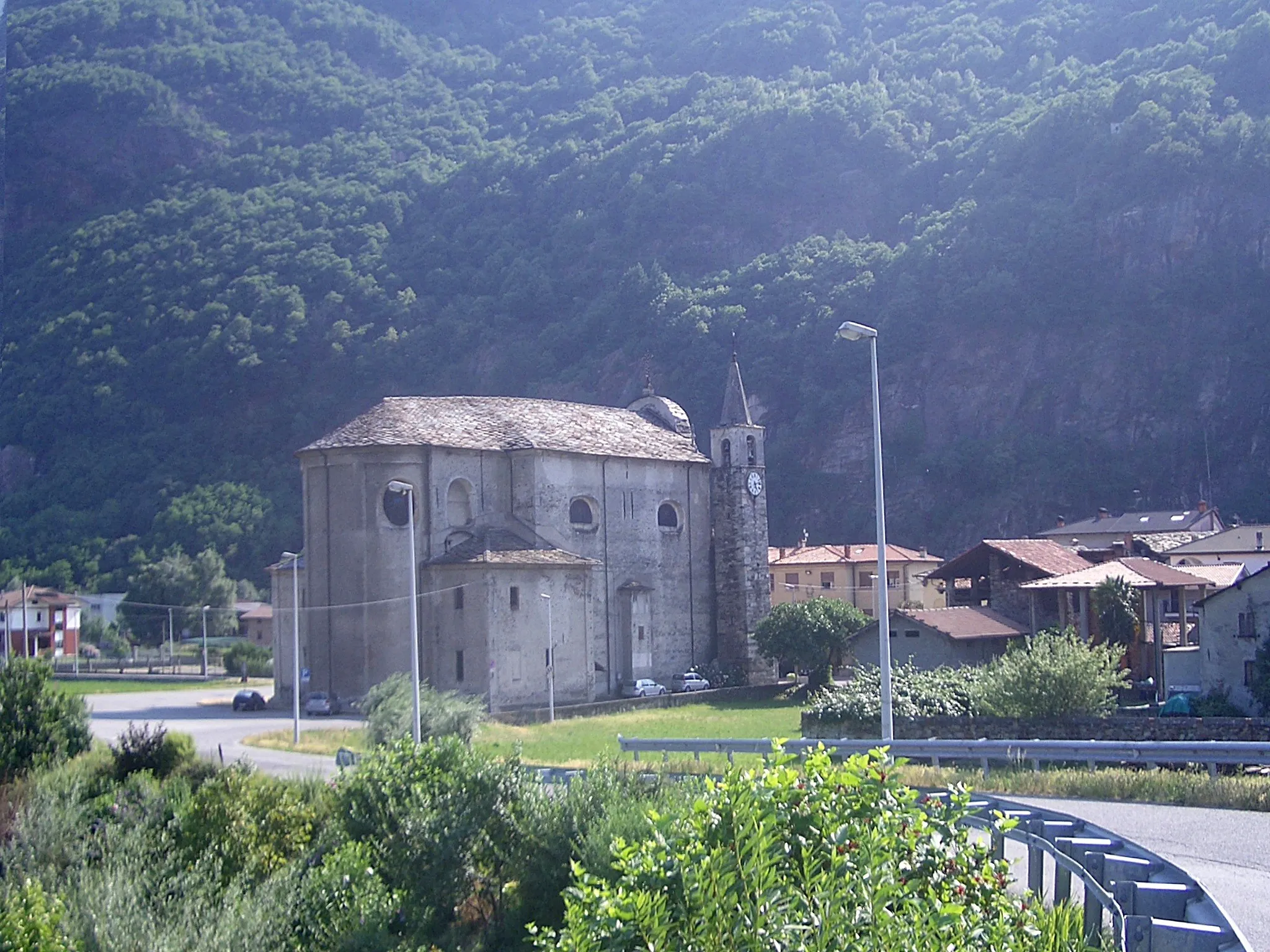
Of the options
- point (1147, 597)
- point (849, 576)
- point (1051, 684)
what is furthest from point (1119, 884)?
point (849, 576)

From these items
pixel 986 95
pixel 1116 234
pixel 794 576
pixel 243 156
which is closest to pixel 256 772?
pixel 794 576

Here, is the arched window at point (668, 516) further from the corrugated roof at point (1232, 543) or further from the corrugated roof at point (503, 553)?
the corrugated roof at point (1232, 543)

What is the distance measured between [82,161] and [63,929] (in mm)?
158997

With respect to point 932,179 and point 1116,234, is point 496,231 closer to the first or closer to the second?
point 932,179

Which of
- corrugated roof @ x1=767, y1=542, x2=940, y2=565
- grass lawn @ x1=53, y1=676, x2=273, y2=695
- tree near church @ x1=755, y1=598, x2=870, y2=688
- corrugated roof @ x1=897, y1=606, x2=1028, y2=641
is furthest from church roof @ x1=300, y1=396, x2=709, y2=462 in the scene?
grass lawn @ x1=53, y1=676, x2=273, y2=695

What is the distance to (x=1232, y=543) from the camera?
61062 millimetres

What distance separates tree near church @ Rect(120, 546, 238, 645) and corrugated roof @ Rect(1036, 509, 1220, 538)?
57.7 metres

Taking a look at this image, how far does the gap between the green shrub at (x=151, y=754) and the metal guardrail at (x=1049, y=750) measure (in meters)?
8.22

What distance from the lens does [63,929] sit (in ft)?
41.8

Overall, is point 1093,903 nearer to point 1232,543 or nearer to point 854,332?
point 854,332

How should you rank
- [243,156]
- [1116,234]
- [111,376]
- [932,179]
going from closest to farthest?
1. [1116,234]
2. [111,376]
3. [932,179]
4. [243,156]

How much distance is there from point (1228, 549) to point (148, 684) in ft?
180

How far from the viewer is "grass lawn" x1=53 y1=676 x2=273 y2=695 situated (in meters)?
63.4

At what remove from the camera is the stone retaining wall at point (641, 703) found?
48.9 meters
